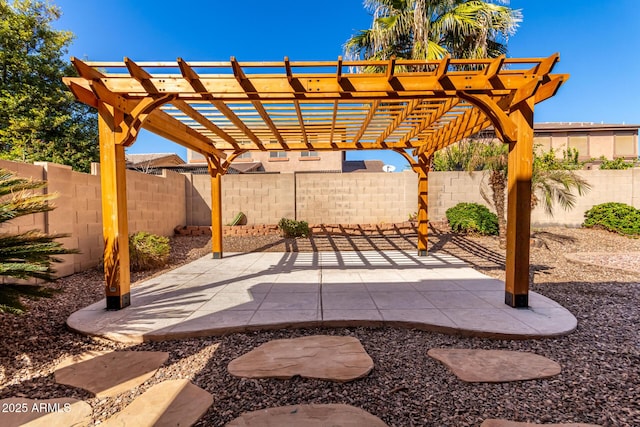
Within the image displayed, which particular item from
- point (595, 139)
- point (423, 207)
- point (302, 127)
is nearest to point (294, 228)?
point (423, 207)

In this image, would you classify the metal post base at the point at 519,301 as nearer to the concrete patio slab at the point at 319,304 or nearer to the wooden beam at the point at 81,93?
the concrete patio slab at the point at 319,304

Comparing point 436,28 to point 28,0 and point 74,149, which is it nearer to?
point 74,149

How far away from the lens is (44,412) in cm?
192

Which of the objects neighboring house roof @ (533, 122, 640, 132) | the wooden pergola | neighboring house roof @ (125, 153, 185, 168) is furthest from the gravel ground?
neighboring house roof @ (533, 122, 640, 132)

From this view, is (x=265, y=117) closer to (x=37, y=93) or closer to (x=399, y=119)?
(x=399, y=119)

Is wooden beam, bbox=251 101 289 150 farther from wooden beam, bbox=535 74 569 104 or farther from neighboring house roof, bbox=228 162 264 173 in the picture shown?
neighboring house roof, bbox=228 162 264 173

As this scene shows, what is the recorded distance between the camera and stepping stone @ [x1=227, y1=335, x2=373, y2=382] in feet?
7.46

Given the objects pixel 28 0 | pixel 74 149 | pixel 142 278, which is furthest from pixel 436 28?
pixel 28 0

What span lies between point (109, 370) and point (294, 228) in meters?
6.79

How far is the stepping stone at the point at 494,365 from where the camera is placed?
2.27 m

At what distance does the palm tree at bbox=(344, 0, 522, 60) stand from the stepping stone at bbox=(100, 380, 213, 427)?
348 inches

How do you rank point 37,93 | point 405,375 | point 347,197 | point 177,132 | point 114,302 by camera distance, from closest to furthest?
point 405,375 → point 114,302 → point 177,132 → point 37,93 → point 347,197

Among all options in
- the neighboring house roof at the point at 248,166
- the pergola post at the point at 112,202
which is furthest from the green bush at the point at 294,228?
the neighboring house roof at the point at 248,166

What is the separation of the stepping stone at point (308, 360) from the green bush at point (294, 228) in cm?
631
